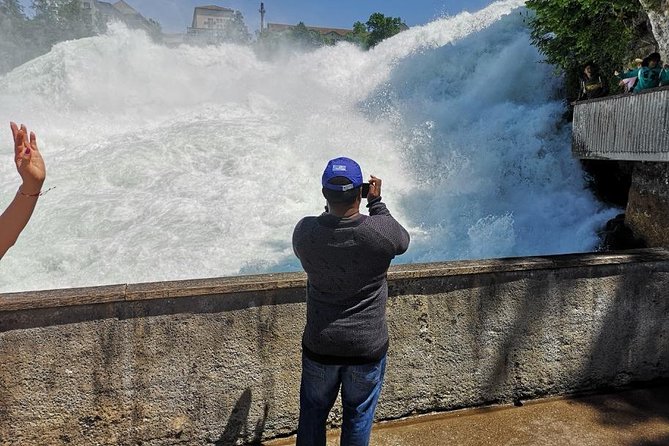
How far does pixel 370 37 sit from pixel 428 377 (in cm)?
5632

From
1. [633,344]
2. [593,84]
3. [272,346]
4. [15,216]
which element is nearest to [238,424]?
[272,346]

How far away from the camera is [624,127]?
29.7 feet

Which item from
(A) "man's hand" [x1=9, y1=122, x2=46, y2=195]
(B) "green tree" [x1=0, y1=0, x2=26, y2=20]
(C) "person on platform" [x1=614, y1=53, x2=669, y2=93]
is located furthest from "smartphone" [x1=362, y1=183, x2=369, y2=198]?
(B) "green tree" [x1=0, y1=0, x2=26, y2=20]

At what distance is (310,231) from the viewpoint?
2.32 metres

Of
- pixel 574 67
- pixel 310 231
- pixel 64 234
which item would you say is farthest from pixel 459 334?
pixel 574 67

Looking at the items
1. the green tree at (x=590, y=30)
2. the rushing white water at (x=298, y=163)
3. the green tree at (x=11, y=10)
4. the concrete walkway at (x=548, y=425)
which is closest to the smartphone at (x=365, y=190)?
the concrete walkway at (x=548, y=425)

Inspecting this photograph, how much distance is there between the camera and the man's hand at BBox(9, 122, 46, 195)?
172 centimetres

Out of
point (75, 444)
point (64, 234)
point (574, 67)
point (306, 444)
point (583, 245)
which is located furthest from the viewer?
point (574, 67)

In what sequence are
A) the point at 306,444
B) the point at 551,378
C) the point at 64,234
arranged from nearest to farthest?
the point at 306,444, the point at 551,378, the point at 64,234

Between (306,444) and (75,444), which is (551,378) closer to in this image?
(306,444)

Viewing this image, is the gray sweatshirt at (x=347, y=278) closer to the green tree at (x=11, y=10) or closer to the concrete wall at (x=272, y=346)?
the concrete wall at (x=272, y=346)

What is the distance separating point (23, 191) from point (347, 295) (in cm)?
133

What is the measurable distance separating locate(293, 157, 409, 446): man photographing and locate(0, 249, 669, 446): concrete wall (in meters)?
0.77

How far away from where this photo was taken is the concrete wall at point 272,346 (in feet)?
9.06
